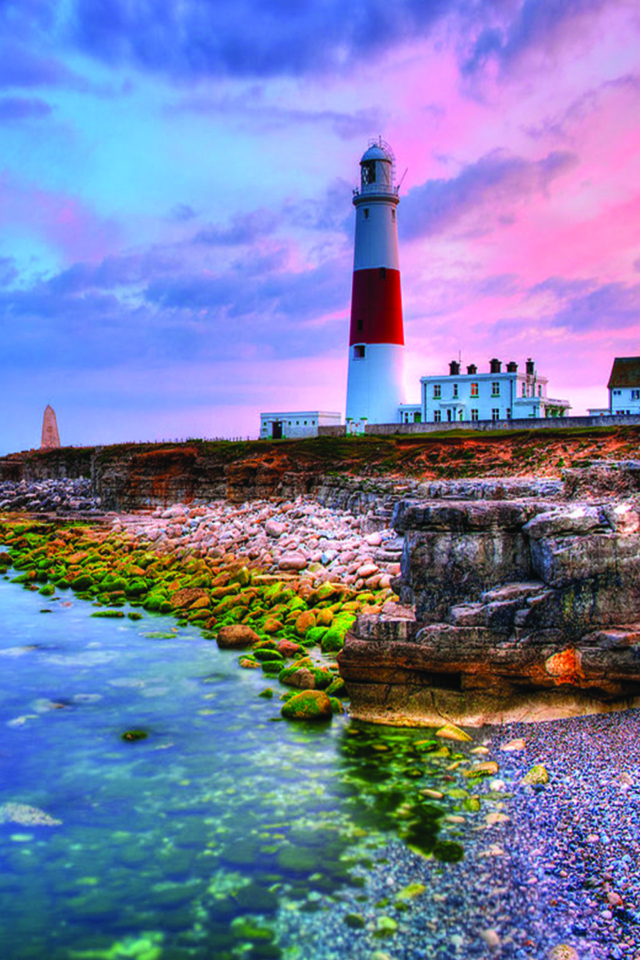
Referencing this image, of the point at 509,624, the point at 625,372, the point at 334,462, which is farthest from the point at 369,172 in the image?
the point at 509,624

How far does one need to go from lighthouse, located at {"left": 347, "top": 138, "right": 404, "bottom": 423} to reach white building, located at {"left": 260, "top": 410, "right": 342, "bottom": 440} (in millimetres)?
3819

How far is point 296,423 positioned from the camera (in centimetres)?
5153

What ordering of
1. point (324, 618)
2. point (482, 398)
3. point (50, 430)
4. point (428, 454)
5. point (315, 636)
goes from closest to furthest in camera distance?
point (315, 636)
point (324, 618)
point (428, 454)
point (482, 398)
point (50, 430)

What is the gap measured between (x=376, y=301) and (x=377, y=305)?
0.76 feet

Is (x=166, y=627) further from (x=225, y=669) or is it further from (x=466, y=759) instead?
(x=466, y=759)

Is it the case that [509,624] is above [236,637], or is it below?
above

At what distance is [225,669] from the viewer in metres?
13.7

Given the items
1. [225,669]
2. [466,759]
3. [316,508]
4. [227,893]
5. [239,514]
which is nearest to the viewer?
[227,893]

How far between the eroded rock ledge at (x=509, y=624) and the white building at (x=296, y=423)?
130 feet

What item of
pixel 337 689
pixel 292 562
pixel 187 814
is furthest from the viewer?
pixel 292 562

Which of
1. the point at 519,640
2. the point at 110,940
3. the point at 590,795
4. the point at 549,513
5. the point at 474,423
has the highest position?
the point at 474,423

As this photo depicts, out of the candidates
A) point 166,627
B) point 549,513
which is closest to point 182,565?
point 166,627

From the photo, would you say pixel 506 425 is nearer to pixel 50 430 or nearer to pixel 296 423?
pixel 296 423

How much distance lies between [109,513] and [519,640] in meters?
33.5
